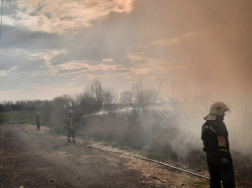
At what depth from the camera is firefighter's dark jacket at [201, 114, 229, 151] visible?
3819mm

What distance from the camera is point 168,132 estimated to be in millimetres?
11523

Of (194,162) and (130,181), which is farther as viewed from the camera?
(194,162)

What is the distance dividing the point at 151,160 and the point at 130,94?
11.7m

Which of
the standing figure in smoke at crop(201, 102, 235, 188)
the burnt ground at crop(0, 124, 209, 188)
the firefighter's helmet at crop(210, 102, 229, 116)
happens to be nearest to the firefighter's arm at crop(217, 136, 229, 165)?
the standing figure in smoke at crop(201, 102, 235, 188)

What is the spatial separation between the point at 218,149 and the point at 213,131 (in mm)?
353

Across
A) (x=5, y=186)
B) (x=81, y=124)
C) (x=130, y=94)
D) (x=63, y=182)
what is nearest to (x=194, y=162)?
(x=63, y=182)

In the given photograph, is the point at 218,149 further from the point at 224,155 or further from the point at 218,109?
the point at 218,109

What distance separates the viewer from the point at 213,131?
3924 mm

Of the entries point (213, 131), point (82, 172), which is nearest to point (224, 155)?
point (213, 131)

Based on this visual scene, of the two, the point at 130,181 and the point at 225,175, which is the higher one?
the point at 225,175

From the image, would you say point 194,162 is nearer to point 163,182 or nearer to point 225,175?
point 163,182

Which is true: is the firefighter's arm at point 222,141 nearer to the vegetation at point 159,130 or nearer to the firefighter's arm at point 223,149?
the firefighter's arm at point 223,149

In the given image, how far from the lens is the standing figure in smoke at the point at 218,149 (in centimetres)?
372

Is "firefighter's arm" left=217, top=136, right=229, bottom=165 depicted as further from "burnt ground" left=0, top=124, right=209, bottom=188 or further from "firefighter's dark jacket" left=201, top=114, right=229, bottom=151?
"burnt ground" left=0, top=124, right=209, bottom=188
